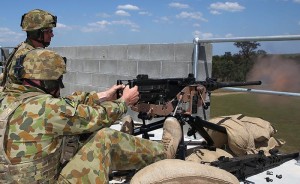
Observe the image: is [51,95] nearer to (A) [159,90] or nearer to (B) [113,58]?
(A) [159,90]

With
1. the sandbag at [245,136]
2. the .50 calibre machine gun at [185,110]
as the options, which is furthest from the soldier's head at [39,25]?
the sandbag at [245,136]

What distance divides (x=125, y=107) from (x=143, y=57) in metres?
3.98

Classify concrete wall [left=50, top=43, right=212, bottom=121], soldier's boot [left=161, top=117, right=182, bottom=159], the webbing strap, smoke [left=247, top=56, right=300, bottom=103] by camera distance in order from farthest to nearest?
concrete wall [left=50, top=43, right=212, bottom=121]
smoke [left=247, top=56, right=300, bottom=103]
soldier's boot [left=161, top=117, right=182, bottom=159]
the webbing strap

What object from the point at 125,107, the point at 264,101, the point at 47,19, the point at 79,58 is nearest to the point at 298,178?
the point at 264,101

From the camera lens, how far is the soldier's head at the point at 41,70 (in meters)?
2.19

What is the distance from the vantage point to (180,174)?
228cm

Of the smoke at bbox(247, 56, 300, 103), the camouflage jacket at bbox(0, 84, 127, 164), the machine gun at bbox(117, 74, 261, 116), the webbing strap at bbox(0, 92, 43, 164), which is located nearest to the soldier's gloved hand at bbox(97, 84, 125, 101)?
the machine gun at bbox(117, 74, 261, 116)

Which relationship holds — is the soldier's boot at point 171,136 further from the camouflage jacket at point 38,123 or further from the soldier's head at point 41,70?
the soldier's head at point 41,70

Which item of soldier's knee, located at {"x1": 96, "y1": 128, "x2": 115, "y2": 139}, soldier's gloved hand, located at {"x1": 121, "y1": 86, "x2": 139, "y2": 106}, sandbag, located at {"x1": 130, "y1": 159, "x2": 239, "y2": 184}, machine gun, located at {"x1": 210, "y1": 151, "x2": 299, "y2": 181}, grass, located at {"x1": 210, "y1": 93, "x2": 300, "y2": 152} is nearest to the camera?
sandbag, located at {"x1": 130, "y1": 159, "x2": 239, "y2": 184}

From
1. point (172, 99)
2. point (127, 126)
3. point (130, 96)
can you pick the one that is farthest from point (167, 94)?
point (130, 96)

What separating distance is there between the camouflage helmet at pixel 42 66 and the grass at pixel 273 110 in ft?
10.8

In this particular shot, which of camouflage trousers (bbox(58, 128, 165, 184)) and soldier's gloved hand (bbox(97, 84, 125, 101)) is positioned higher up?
soldier's gloved hand (bbox(97, 84, 125, 101))

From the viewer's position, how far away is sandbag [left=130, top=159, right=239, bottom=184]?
2275 millimetres

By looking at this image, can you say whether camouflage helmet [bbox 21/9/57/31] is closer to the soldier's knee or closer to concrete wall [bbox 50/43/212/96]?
the soldier's knee
